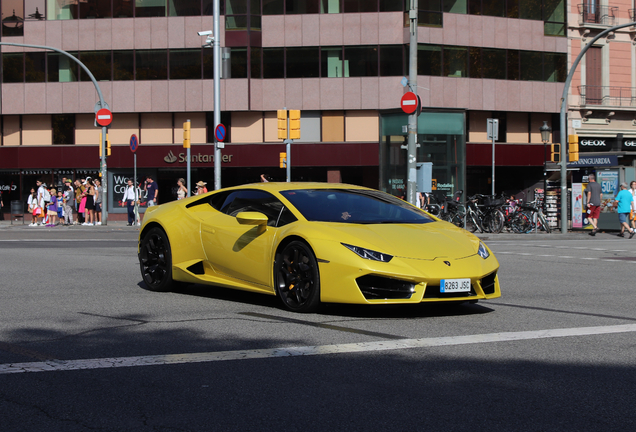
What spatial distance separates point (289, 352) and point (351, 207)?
2870 millimetres

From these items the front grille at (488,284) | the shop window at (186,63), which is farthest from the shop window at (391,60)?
the front grille at (488,284)

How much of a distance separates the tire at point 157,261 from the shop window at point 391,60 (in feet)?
103

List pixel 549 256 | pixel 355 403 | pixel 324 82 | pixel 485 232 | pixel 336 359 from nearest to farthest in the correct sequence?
pixel 355 403 < pixel 336 359 < pixel 549 256 < pixel 485 232 < pixel 324 82

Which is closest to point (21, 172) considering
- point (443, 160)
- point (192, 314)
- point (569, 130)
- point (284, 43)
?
point (284, 43)

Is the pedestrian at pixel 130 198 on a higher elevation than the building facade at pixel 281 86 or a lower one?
lower

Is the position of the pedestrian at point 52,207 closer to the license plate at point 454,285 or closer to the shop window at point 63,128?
the shop window at point 63,128

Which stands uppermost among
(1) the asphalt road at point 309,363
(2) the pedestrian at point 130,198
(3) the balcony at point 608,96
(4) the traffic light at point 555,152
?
(3) the balcony at point 608,96

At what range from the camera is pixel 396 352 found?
5.66 meters

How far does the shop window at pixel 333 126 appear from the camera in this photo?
4056cm

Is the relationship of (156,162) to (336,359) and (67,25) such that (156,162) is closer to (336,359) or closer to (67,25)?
(67,25)

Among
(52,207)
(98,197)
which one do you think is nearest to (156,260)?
(52,207)

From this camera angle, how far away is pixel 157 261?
9.40 meters

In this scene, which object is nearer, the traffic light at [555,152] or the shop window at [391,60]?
the traffic light at [555,152]

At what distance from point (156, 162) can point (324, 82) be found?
9.43 meters
